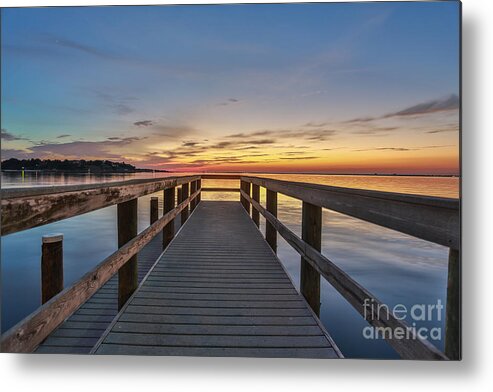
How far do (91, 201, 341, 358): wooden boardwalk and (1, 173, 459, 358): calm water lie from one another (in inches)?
17.7


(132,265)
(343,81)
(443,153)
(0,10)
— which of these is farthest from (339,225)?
(0,10)

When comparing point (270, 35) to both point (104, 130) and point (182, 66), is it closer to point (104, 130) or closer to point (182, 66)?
point (182, 66)

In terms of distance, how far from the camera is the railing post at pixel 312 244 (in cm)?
227

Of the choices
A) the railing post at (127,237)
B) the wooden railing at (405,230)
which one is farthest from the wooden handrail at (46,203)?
the wooden railing at (405,230)

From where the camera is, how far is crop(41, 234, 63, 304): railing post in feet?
8.55

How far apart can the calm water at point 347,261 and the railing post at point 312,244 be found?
1.09 feet

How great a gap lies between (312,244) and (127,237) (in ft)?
4.19

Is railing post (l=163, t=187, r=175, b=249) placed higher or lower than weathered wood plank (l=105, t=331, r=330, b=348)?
higher

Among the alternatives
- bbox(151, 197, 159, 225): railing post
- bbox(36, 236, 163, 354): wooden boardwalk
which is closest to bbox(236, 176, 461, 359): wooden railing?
bbox(36, 236, 163, 354): wooden boardwalk

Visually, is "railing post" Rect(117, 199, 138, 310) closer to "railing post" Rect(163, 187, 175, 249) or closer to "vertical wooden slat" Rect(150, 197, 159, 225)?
"railing post" Rect(163, 187, 175, 249)

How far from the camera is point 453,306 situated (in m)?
1.39

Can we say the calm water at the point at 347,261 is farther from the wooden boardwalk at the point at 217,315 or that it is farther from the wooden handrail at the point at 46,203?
the wooden handrail at the point at 46,203

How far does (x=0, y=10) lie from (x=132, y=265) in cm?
201

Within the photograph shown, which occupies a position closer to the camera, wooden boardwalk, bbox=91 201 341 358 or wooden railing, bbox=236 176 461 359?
wooden railing, bbox=236 176 461 359
